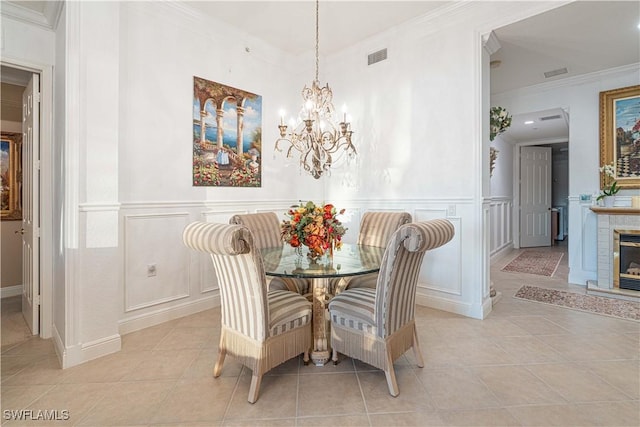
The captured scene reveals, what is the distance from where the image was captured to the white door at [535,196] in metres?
7.34

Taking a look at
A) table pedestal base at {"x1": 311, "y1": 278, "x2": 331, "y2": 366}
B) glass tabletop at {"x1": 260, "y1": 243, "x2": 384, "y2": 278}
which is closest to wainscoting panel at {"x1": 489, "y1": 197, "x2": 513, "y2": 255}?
glass tabletop at {"x1": 260, "y1": 243, "x2": 384, "y2": 278}

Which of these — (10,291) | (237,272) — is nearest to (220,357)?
(237,272)

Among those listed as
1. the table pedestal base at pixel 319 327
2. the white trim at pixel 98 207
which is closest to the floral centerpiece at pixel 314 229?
the table pedestal base at pixel 319 327

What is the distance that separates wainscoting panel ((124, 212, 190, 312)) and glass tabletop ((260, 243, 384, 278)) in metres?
1.07

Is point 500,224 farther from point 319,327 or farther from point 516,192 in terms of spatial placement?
point 319,327

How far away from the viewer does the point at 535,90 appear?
15.9 ft

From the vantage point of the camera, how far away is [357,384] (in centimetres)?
203

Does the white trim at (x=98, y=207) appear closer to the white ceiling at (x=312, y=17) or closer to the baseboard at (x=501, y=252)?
the white ceiling at (x=312, y=17)

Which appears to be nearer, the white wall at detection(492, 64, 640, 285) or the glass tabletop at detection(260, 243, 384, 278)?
the glass tabletop at detection(260, 243, 384, 278)

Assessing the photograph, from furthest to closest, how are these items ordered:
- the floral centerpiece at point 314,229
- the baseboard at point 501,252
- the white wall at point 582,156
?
the baseboard at point 501,252 < the white wall at point 582,156 < the floral centerpiece at point 314,229

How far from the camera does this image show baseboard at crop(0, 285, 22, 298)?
3.82 metres

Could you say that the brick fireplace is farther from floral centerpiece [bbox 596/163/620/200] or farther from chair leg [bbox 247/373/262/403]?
chair leg [bbox 247/373/262/403]

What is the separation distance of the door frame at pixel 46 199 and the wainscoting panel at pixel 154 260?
26.7 inches

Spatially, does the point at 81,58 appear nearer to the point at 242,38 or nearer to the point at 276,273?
the point at 242,38
